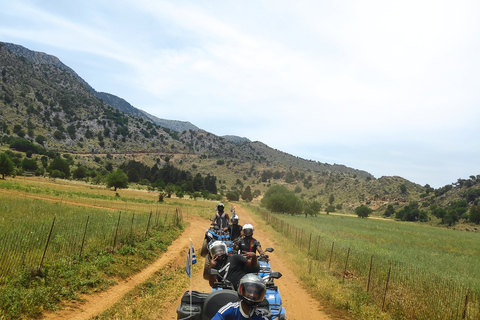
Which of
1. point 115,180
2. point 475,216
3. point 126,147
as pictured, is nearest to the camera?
point 115,180

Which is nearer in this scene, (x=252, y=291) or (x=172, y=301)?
(x=252, y=291)

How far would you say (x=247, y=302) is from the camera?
3168 mm

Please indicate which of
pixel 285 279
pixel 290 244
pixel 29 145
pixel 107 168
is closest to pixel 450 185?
pixel 290 244

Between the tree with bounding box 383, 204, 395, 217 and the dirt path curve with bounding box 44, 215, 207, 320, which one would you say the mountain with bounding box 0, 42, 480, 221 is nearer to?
the tree with bounding box 383, 204, 395, 217

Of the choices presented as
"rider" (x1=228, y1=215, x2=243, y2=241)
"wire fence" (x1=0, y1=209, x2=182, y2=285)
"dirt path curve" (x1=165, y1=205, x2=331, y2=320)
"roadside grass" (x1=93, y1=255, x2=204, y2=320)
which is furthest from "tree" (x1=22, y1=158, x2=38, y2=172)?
"rider" (x1=228, y1=215, x2=243, y2=241)

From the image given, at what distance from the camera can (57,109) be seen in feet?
435

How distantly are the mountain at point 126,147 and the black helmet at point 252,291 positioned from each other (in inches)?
3896

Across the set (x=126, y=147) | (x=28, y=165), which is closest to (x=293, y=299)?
(x=28, y=165)

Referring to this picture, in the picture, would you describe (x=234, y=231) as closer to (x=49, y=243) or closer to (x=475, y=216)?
(x=49, y=243)

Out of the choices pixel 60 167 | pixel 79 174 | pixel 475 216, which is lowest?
pixel 79 174

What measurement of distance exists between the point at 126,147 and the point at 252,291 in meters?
150

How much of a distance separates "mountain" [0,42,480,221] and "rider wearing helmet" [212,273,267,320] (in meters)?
98.9

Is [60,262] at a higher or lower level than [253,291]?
lower

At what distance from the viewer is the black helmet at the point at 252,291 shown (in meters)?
3.12
